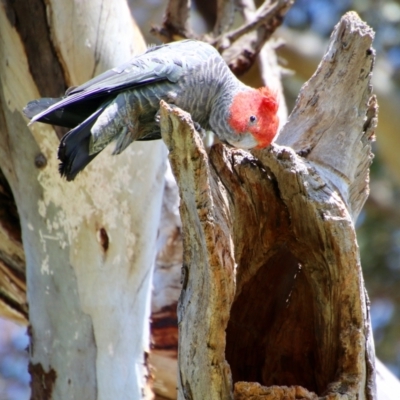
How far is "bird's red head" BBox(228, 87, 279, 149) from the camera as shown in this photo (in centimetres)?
221

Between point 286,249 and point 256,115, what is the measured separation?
0.50 metres

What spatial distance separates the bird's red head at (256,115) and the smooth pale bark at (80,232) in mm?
594

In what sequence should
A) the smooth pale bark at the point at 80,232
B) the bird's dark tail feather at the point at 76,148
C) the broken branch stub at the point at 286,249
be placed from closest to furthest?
the broken branch stub at the point at 286,249, the bird's dark tail feather at the point at 76,148, the smooth pale bark at the point at 80,232

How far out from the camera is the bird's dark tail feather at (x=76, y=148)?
220 centimetres

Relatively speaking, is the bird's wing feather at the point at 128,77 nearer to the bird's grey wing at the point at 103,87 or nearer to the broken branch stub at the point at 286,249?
the bird's grey wing at the point at 103,87

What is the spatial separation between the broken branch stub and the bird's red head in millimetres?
83

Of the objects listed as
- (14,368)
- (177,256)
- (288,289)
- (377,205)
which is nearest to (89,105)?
(288,289)

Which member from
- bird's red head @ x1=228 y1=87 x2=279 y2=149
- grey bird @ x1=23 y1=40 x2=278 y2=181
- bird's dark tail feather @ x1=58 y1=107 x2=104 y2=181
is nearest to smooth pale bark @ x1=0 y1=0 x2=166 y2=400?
grey bird @ x1=23 y1=40 x2=278 y2=181

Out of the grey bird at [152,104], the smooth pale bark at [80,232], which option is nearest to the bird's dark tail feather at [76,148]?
the grey bird at [152,104]

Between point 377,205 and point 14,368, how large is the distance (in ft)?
14.5

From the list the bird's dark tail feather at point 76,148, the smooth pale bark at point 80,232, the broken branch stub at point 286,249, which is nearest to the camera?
the broken branch stub at point 286,249

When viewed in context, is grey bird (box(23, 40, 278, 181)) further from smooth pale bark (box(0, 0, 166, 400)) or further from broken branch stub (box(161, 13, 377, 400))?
smooth pale bark (box(0, 0, 166, 400))

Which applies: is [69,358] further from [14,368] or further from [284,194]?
[14,368]

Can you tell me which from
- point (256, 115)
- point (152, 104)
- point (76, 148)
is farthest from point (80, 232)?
point (256, 115)
